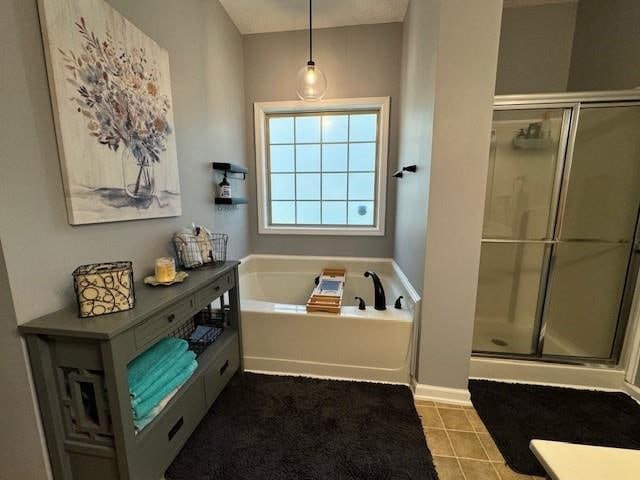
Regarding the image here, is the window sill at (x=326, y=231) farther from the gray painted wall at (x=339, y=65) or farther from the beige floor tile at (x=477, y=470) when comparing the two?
the beige floor tile at (x=477, y=470)

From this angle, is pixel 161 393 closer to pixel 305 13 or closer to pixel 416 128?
pixel 416 128

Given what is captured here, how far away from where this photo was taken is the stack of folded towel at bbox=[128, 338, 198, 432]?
96cm

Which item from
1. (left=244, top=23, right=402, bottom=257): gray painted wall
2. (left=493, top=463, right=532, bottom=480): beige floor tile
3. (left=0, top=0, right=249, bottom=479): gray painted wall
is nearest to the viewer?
(left=0, top=0, right=249, bottom=479): gray painted wall

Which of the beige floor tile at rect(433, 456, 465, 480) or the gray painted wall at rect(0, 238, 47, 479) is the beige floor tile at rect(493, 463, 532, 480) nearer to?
the beige floor tile at rect(433, 456, 465, 480)

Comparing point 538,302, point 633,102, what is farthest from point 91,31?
point 538,302

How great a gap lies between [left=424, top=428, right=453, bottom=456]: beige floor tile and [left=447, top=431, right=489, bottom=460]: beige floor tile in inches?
1.1

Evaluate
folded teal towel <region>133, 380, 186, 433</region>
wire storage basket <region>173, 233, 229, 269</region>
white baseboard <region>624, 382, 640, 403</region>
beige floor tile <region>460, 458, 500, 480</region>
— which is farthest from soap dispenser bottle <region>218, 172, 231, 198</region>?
white baseboard <region>624, 382, 640, 403</region>

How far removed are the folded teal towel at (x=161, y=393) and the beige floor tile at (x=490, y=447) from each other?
1460 millimetres

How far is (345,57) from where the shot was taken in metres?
2.39

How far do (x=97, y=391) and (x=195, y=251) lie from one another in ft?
2.56

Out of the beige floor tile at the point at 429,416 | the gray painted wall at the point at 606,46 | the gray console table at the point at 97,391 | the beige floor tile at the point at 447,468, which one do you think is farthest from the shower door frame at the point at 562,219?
the gray console table at the point at 97,391

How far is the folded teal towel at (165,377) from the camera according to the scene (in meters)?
0.95

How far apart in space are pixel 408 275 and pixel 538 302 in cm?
94

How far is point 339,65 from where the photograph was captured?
241cm
